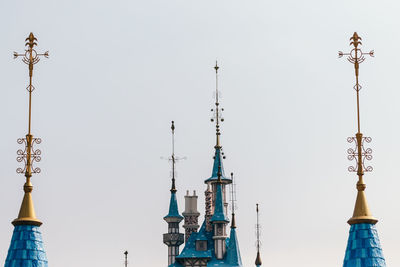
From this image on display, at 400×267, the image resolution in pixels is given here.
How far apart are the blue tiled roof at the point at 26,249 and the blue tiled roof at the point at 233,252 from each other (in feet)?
132

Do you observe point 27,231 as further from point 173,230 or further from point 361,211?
point 173,230

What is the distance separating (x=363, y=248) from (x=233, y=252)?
40.7 m

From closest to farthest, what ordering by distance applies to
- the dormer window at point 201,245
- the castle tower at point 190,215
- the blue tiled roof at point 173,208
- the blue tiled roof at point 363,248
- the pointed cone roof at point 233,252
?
1. the blue tiled roof at point 363,248
2. the pointed cone roof at point 233,252
3. the dormer window at point 201,245
4. the castle tower at point 190,215
5. the blue tiled roof at point 173,208

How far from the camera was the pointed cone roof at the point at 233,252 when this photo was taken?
231 ft

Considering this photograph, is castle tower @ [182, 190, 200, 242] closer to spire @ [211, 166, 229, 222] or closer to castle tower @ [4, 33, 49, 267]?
spire @ [211, 166, 229, 222]

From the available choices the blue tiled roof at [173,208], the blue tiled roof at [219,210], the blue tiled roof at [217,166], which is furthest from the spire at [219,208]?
the blue tiled roof at [173,208]

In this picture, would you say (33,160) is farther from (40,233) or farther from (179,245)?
(179,245)

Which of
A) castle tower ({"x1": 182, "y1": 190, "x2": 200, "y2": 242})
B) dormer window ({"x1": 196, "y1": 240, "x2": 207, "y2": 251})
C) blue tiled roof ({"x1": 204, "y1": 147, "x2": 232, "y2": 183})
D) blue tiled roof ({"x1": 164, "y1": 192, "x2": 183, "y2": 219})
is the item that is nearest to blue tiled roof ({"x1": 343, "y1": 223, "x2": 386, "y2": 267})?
dormer window ({"x1": 196, "y1": 240, "x2": 207, "y2": 251})

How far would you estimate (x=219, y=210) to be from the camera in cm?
7181

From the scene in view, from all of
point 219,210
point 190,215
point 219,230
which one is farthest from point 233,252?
point 190,215

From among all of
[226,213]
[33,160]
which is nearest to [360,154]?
[33,160]

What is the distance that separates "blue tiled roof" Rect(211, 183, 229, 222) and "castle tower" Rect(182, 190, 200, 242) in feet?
6.18

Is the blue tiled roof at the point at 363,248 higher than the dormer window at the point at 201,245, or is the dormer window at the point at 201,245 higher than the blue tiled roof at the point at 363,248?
the dormer window at the point at 201,245

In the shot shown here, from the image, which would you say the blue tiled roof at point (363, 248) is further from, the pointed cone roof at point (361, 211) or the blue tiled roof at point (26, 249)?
the blue tiled roof at point (26, 249)
